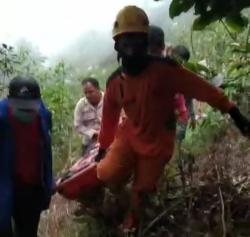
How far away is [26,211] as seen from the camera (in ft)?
16.4

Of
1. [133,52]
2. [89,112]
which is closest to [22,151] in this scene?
[133,52]

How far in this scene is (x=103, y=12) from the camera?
67.6 feet

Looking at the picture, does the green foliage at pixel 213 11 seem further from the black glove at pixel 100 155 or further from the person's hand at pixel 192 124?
the person's hand at pixel 192 124

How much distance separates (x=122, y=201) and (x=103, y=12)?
16.0 m

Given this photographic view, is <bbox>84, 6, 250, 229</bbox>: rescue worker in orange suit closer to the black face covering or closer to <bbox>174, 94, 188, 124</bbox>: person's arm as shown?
the black face covering

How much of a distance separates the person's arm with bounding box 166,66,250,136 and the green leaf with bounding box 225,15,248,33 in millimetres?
667

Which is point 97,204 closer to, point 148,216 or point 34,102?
point 148,216

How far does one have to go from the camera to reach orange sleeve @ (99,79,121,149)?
15.7 ft

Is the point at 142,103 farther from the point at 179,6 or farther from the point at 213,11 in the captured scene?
the point at 213,11

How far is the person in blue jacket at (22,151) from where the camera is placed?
4.71 m

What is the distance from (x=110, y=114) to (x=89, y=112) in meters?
2.37

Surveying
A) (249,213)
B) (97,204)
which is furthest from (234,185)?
(97,204)

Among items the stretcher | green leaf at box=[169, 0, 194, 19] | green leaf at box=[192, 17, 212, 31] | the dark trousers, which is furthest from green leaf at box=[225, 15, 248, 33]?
the dark trousers

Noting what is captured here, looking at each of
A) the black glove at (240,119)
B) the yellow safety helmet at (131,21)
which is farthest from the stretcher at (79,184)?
the black glove at (240,119)
